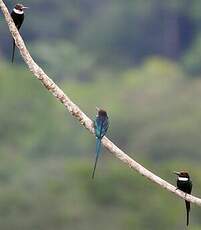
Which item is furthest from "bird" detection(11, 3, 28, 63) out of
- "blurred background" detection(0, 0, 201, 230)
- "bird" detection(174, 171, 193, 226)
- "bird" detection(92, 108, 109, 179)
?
"blurred background" detection(0, 0, 201, 230)

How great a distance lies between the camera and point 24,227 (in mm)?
25203

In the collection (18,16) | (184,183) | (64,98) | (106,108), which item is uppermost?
(106,108)

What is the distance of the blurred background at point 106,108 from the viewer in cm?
2750

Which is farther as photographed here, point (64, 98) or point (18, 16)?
point (18, 16)

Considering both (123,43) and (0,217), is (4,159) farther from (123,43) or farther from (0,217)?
(123,43)

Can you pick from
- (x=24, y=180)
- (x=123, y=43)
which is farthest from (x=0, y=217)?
(x=123, y=43)

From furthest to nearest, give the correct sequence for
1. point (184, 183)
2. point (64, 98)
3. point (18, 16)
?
point (184, 183), point (18, 16), point (64, 98)

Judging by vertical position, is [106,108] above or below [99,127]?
above

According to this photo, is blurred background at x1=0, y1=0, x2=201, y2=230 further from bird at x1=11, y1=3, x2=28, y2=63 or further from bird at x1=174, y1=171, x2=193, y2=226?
bird at x1=11, y1=3, x2=28, y2=63

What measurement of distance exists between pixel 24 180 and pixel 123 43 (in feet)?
87.1

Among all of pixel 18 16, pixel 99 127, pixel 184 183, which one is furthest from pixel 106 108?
pixel 99 127

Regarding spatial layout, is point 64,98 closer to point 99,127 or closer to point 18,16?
point 99,127

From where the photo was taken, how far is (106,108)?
43781 mm

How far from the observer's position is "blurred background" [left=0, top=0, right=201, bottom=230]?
90.2 ft
